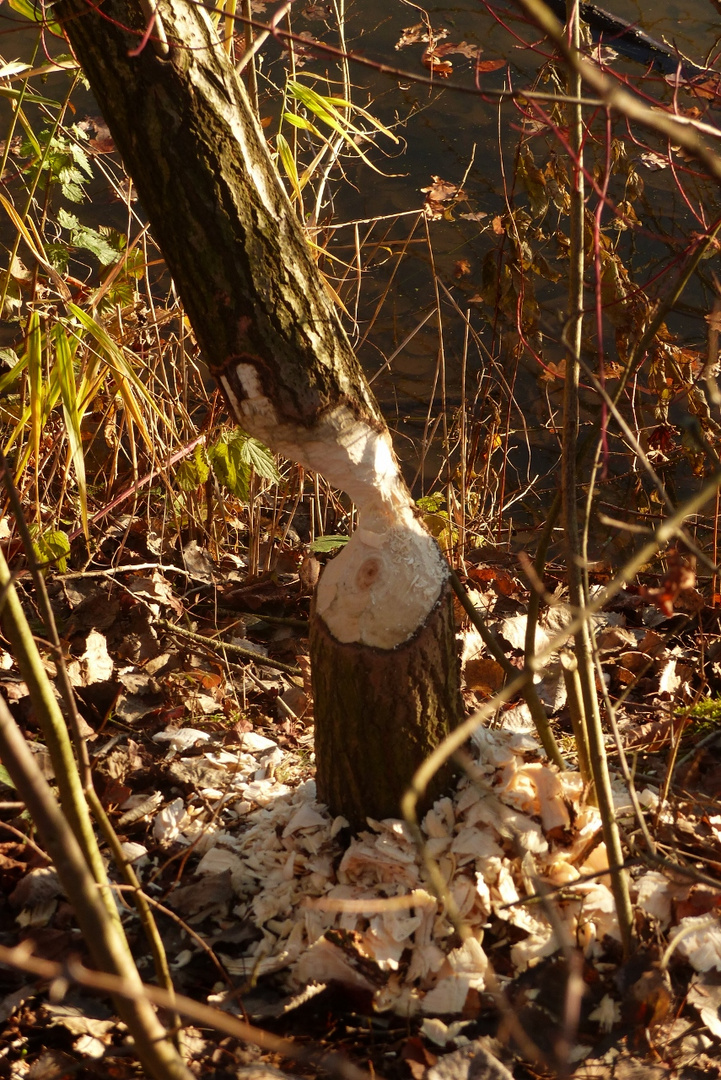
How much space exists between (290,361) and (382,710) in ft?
2.35

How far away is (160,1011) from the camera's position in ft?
4.72

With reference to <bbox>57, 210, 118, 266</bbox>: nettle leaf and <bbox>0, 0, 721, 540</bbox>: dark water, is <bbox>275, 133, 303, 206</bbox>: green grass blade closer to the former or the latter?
<bbox>57, 210, 118, 266</bbox>: nettle leaf

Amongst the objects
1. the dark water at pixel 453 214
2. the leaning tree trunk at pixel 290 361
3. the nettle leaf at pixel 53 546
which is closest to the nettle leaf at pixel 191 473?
the nettle leaf at pixel 53 546

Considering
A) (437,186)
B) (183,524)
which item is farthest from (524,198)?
(183,524)

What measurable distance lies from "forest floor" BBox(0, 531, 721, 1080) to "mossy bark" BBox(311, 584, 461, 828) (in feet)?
0.23

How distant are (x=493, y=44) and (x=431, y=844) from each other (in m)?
5.70

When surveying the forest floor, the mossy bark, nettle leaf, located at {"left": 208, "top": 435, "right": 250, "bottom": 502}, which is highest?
nettle leaf, located at {"left": 208, "top": 435, "right": 250, "bottom": 502}

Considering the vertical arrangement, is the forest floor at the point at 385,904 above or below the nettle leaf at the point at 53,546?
below

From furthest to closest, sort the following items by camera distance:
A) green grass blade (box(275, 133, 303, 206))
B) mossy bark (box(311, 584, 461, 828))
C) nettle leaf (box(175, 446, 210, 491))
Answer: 1. nettle leaf (box(175, 446, 210, 491))
2. green grass blade (box(275, 133, 303, 206))
3. mossy bark (box(311, 584, 461, 828))

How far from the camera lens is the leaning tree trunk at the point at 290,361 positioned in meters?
1.50

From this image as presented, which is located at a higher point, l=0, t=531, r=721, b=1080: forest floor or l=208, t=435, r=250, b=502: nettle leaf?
l=208, t=435, r=250, b=502: nettle leaf

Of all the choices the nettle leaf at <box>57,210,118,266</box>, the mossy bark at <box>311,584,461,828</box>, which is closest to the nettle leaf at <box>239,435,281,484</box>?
the mossy bark at <box>311,584,461,828</box>

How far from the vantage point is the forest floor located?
4.86ft

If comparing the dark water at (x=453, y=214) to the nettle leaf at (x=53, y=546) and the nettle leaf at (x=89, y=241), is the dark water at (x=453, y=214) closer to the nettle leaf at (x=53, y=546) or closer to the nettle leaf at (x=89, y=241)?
the nettle leaf at (x=89, y=241)
